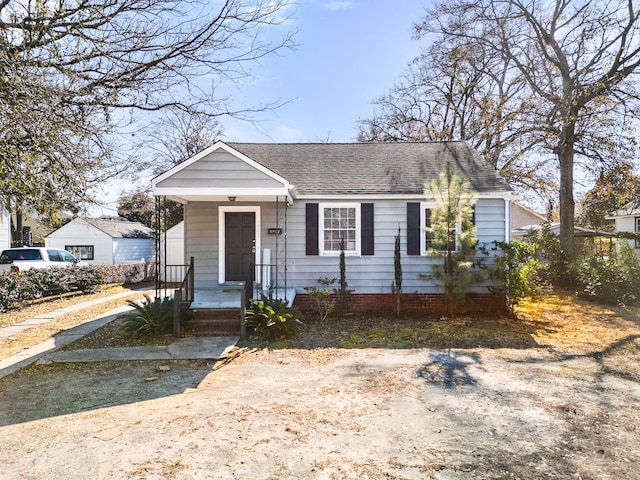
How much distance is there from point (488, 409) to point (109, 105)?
7375 millimetres

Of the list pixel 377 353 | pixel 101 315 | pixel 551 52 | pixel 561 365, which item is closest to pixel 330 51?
pixel 377 353

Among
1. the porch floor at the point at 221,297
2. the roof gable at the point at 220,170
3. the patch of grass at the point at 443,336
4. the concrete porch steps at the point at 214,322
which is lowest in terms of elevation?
the patch of grass at the point at 443,336

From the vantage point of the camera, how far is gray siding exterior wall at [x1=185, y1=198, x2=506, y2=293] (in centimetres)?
1025

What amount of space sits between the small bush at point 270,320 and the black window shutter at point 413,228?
3.97 meters

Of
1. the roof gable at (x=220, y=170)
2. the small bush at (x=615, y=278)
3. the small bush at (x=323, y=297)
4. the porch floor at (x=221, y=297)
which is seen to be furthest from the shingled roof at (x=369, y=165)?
the small bush at (x=615, y=278)

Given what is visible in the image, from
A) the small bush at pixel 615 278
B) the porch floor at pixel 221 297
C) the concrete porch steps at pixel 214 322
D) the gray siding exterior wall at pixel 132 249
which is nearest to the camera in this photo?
the concrete porch steps at pixel 214 322

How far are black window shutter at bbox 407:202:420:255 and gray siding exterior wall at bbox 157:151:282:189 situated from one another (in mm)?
3909

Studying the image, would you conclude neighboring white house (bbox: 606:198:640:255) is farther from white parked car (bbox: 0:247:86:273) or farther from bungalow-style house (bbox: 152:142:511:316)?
white parked car (bbox: 0:247:86:273)

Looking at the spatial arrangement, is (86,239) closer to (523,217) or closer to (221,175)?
(221,175)

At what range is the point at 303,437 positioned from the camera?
3869 millimetres

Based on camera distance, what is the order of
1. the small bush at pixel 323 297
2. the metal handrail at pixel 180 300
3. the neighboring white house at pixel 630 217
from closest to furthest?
1. the metal handrail at pixel 180 300
2. the small bush at pixel 323 297
3. the neighboring white house at pixel 630 217

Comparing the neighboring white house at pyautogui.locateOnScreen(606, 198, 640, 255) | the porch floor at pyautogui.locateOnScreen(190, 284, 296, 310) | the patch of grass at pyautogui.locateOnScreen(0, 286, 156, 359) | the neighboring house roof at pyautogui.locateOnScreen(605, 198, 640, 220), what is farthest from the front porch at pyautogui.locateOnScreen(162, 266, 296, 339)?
the neighboring house roof at pyautogui.locateOnScreen(605, 198, 640, 220)

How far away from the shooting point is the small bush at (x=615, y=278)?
11453mm

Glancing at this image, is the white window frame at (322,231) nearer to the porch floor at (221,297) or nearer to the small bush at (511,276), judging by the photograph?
the porch floor at (221,297)
